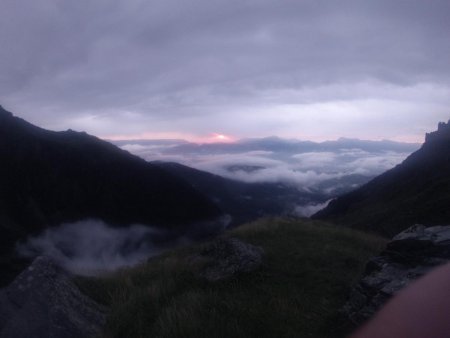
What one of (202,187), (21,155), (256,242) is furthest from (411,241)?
(202,187)

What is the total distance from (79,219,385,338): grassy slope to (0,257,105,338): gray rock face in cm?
39

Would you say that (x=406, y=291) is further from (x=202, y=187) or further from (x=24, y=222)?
(x=202, y=187)

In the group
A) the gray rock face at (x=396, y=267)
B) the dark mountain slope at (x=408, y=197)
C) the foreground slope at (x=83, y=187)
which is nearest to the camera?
the gray rock face at (x=396, y=267)

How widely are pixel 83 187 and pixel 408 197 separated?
306 feet

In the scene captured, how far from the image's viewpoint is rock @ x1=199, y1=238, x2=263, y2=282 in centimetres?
879

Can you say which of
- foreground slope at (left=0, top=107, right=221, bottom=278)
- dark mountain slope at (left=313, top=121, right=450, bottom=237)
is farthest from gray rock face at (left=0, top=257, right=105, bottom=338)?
foreground slope at (left=0, top=107, right=221, bottom=278)

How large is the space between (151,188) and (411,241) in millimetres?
121346

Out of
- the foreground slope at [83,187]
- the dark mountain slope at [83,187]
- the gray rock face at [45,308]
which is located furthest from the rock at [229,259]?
the dark mountain slope at [83,187]

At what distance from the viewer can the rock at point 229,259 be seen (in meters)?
8.79

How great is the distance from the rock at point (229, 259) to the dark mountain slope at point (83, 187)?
107 meters

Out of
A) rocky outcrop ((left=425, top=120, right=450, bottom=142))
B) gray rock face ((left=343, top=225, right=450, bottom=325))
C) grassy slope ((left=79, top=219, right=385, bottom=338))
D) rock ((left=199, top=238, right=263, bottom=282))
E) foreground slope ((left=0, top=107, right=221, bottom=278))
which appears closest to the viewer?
grassy slope ((left=79, top=219, right=385, bottom=338))

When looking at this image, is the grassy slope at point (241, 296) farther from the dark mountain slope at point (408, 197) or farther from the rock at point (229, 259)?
the dark mountain slope at point (408, 197)

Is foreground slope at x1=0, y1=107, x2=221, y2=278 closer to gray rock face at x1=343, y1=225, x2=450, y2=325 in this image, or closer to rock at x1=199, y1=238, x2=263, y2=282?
rock at x1=199, y1=238, x2=263, y2=282

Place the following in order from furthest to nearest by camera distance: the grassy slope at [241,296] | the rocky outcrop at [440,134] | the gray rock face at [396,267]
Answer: the rocky outcrop at [440,134]
the gray rock face at [396,267]
the grassy slope at [241,296]
